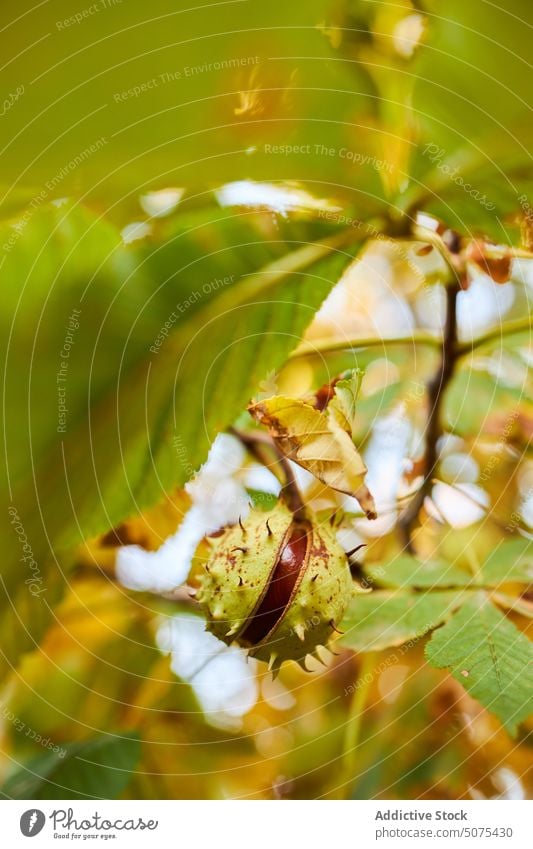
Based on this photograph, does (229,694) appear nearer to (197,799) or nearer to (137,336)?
(197,799)

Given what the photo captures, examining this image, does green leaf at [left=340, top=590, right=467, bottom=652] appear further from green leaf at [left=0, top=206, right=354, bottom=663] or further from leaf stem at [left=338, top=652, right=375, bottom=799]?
green leaf at [left=0, top=206, right=354, bottom=663]
